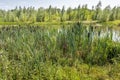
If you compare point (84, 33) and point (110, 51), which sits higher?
point (84, 33)

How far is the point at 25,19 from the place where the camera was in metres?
95.5

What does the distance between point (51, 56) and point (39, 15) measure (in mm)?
84540

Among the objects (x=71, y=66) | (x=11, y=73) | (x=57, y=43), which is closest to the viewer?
(x=11, y=73)

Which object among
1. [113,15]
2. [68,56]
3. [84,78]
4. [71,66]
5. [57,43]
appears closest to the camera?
[84,78]

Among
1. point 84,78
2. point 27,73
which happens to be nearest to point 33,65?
point 27,73

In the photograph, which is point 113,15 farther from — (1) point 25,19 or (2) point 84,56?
(2) point 84,56

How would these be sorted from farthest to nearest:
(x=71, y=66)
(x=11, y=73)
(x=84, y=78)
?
(x=71, y=66) → (x=84, y=78) → (x=11, y=73)

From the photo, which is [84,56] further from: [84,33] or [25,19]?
[25,19]

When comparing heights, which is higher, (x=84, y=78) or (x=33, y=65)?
(x=33, y=65)

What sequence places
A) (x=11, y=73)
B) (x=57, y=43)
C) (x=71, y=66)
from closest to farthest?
(x=11, y=73), (x=71, y=66), (x=57, y=43)

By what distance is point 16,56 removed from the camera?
39.8 ft

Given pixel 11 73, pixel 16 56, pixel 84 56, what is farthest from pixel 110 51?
pixel 11 73

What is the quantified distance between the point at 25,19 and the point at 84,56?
84871 mm

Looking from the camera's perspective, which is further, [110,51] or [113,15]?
[113,15]
